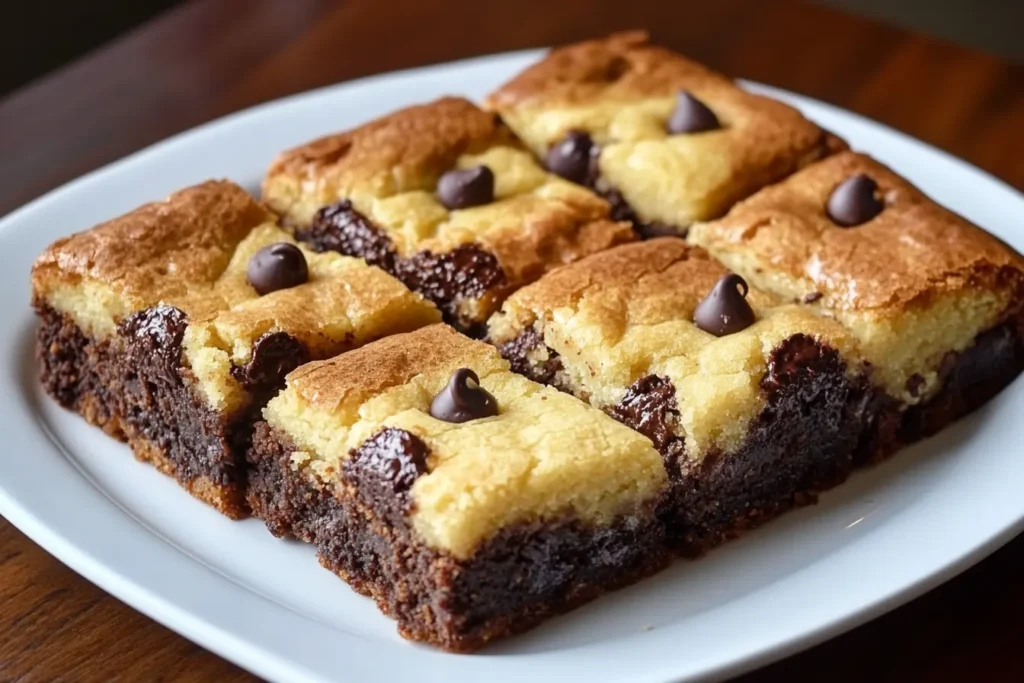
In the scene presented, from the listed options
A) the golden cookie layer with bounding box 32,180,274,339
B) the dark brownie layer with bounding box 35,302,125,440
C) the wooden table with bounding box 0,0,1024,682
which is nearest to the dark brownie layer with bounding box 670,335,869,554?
the golden cookie layer with bounding box 32,180,274,339

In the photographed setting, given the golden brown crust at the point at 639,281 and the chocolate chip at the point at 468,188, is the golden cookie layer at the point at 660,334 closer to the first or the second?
the golden brown crust at the point at 639,281

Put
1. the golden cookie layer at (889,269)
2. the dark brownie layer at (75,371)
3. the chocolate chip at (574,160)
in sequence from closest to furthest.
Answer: the golden cookie layer at (889,269) < the dark brownie layer at (75,371) < the chocolate chip at (574,160)

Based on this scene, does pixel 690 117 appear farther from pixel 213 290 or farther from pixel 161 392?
pixel 161 392

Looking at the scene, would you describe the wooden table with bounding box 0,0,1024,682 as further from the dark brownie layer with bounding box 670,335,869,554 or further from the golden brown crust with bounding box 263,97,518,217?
the dark brownie layer with bounding box 670,335,869,554

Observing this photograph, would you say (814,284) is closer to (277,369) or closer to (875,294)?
(875,294)

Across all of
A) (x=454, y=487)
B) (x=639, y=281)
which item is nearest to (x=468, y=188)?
(x=639, y=281)

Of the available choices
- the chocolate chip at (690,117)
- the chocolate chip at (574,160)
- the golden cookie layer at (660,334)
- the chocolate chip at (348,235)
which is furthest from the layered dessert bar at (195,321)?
the chocolate chip at (690,117)
